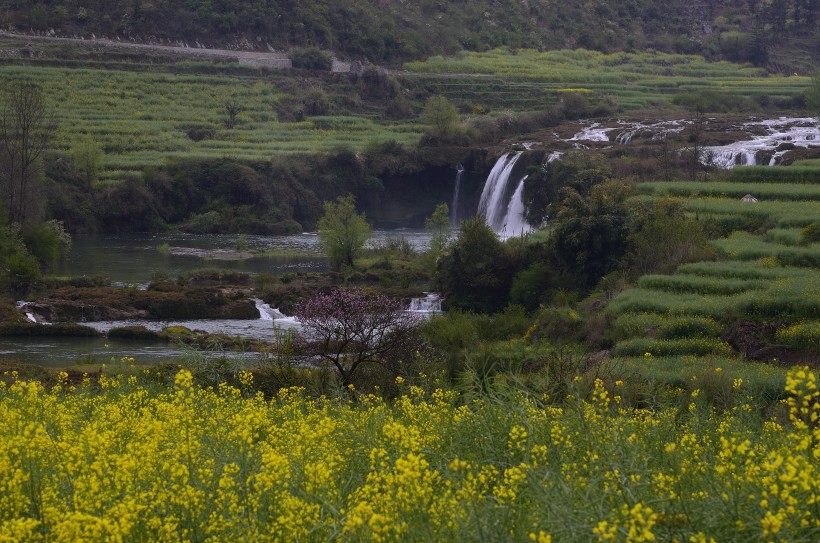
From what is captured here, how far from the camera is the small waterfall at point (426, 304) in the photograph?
128 feet

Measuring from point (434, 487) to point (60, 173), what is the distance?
5830cm

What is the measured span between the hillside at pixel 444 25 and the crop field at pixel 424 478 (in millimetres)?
81212

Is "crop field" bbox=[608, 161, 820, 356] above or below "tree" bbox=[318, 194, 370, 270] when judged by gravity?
above

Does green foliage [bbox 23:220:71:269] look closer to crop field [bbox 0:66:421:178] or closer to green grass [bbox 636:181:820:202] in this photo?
crop field [bbox 0:66:421:178]

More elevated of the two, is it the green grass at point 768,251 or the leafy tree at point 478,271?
the green grass at point 768,251

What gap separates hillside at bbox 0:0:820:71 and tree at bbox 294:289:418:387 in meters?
69.1

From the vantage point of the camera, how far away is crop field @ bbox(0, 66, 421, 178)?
222ft

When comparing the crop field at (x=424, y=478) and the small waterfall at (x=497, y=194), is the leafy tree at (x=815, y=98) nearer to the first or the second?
the small waterfall at (x=497, y=194)

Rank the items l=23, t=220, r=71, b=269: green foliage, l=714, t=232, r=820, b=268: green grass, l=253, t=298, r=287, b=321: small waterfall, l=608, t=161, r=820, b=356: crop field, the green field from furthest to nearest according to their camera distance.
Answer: the green field, l=23, t=220, r=71, b=269: green foliage, l=253, t=298, r=287, b=321: small waterfall, l=714, t=232, r=820, b=268: green grass, l=608, t=161, r=820, b=356: crop field

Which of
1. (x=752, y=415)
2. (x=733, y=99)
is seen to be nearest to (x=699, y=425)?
(x=752, y=415)

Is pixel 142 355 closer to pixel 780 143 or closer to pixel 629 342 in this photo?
pixel 629 342

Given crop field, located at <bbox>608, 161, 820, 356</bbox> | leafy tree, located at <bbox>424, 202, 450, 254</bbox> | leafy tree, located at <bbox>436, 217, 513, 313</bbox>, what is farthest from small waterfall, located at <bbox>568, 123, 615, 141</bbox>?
crop field, located at <bbox>608, 161, 820, 356</bbox>


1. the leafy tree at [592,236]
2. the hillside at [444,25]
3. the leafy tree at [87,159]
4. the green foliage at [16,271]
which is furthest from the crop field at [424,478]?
the hillside at [444,25]

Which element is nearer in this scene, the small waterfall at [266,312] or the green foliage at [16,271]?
the small waterfall at [266,312]
